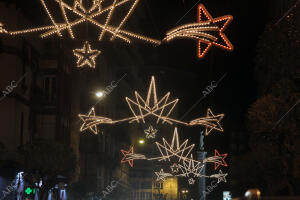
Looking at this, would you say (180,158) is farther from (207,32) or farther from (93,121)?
(207,32)

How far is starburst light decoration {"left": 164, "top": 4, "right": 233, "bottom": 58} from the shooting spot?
43.1 feet

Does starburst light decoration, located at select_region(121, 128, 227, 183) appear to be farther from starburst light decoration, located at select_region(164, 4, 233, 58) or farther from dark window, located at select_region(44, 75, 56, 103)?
starburst light decoration, located at select_region(164, 4, 233, 58)

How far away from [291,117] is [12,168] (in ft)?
79.6

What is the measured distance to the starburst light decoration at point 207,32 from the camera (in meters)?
13.1

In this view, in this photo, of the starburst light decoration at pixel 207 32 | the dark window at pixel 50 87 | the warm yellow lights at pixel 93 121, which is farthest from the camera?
the dark window at pixel 50 87

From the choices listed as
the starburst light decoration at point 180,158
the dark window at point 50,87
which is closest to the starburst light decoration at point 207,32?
the starburst light decoration at point 180,158

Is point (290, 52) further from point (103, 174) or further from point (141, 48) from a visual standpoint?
point (141, 48)

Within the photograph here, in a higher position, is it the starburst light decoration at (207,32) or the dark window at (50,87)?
the dark window at (50,87)

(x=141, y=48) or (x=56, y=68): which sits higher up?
(x=141, y=48)

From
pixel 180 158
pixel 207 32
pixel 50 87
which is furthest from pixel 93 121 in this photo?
pixel 50 87

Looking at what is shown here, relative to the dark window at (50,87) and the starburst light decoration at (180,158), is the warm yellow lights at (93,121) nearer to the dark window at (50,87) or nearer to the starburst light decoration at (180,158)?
the starburst light decoration at (180,158)

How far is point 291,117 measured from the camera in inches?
641

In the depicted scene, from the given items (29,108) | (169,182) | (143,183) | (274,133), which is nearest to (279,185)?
(274,133)

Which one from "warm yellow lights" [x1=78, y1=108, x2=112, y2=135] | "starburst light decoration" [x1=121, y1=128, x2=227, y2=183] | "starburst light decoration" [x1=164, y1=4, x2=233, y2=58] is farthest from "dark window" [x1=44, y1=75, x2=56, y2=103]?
"starburst light decoration" [x1=164, y1=4, x2=233, y2=58]
